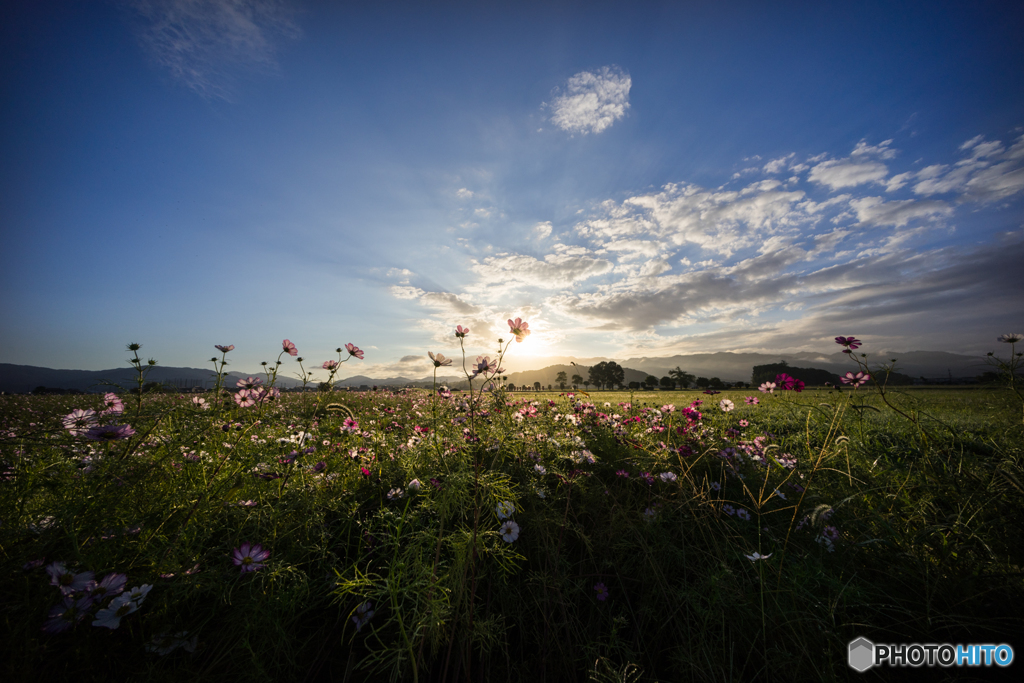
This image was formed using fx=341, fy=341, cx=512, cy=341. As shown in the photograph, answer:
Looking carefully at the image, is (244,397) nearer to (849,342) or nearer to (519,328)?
(519,328)

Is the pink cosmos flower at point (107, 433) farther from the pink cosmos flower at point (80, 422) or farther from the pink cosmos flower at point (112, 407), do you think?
the pink cosmos flower at point (112, 407)

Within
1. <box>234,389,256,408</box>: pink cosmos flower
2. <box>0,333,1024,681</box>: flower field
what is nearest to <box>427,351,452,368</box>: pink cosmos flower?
<box>0,333,1024,681</box>: flower field

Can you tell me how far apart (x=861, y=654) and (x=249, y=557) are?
7.25 feet

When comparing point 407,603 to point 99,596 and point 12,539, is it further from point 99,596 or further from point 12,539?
point 12,539

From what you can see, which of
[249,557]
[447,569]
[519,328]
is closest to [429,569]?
[447,569]

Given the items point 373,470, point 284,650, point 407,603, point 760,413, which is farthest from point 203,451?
point 760,413

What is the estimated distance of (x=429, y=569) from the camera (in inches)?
48.8

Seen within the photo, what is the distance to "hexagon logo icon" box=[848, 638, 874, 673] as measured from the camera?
1.17m

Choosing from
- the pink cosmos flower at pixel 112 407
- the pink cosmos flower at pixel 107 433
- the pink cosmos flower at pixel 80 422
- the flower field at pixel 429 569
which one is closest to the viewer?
the flower field at pixel 429 569

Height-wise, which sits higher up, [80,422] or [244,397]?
[244,397]

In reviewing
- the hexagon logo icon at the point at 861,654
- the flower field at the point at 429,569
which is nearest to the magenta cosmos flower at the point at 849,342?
the flower field at the point at 429,569

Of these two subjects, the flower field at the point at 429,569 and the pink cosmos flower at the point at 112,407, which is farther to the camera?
the pink cosmos flower at the point at 112,407
